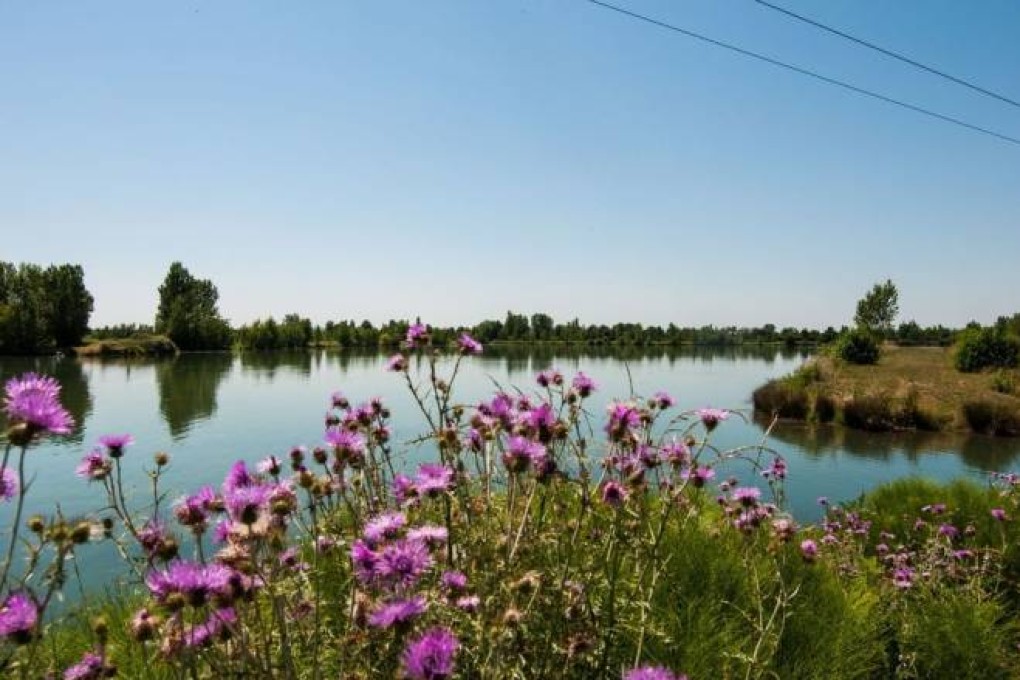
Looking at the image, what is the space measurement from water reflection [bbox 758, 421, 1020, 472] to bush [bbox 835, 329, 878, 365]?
20327 millimetres

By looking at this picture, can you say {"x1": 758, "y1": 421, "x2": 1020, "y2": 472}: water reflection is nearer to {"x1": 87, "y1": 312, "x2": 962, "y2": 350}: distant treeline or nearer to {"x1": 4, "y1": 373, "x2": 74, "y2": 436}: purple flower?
{"x1": 4, "y1": 373, "x2": 74, "y2": 436}: purple flower

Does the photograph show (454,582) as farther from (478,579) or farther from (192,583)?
(192,583)

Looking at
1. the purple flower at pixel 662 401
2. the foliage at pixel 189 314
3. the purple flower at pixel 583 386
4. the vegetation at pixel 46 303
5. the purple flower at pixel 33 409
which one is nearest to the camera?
the purple flower at pixel 33 409

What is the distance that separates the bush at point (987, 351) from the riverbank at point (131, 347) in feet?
250

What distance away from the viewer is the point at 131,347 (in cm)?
7306

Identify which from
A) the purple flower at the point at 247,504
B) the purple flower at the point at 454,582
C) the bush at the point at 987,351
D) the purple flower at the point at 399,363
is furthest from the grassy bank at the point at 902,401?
the purple flower at the point at 247,504

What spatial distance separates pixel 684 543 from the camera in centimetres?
342

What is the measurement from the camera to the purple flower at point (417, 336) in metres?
3.14

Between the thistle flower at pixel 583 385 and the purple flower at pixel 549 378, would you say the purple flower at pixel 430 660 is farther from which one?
the purple flower at pixel 549 378

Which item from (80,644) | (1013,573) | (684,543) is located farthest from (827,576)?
(80,644)

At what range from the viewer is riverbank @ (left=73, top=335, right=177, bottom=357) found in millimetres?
69438

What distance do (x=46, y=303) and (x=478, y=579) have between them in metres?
79.8

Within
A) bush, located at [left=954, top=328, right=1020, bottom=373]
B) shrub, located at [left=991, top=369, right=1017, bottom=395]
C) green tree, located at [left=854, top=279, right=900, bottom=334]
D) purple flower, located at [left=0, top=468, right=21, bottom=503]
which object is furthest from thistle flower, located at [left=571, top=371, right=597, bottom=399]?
green tree, located at [left=854, top=279, right=900, bottom=334]

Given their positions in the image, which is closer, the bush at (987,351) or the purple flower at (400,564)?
the purple flower at (400,564)
